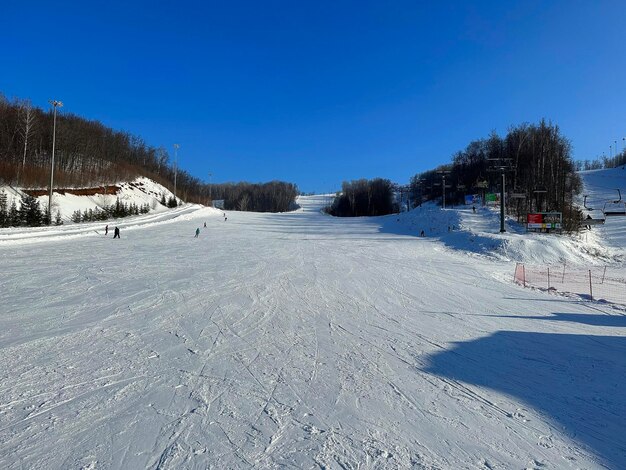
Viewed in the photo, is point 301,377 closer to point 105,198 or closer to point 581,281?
point 581,281

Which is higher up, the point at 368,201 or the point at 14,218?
the point at 368,201

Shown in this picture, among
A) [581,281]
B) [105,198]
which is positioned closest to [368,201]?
[105,198]

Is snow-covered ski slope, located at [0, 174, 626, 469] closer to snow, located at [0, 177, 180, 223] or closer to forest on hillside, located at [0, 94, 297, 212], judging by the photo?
snow, located at [0, 177, 180, 223]

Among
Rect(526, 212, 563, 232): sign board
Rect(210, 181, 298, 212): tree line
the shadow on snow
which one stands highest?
Rect(210, 181, 298, 212): tree line

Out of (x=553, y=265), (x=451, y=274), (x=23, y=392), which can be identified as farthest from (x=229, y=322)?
(x=553, y=265)

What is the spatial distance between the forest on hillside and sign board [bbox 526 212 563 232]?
5542 centimetres

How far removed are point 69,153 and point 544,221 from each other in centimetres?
7200

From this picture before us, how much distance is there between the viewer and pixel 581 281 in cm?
1970

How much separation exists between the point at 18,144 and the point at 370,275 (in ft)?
208

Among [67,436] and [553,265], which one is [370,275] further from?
[553,265]

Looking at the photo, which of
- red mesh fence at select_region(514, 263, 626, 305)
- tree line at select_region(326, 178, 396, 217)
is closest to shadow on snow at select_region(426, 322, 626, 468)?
red mesh fence at select_region(514, 263, 626, 305)

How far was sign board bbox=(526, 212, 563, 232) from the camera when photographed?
3494 cm

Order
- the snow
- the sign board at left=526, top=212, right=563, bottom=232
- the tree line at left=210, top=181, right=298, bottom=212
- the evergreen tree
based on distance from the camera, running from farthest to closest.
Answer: the tree line at left=210, top=181, right=298, bottom=212 < the snow < the sign board at left=526, top=212, right=563, bottom=232 < the evergreen tree

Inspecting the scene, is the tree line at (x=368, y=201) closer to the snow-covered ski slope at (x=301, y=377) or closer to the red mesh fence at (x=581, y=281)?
the red mesh fence at (x=581, y=281)
